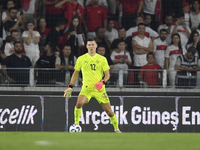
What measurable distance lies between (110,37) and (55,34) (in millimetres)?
1560

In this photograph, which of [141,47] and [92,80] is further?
[141,47]

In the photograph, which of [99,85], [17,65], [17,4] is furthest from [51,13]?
[99,85]

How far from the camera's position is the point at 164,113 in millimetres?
10633

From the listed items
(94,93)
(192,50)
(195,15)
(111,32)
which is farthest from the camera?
(195,15)

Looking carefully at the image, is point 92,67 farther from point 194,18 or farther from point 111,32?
point 194,18

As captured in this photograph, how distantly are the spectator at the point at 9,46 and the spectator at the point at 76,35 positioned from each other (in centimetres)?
152

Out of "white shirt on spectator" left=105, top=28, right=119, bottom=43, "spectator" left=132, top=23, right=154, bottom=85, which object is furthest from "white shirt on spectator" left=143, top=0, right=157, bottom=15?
"white shirt on spectator" left=105, top=28, right=119, bottom=43

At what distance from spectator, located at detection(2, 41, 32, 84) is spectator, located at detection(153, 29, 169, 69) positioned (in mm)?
3474

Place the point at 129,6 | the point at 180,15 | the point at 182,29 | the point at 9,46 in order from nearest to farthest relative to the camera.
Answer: the point at 9,46 → the point at 182,29 → the point at 180,15 → the point at 129,6

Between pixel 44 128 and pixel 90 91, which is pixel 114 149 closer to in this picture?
pixel 90 91

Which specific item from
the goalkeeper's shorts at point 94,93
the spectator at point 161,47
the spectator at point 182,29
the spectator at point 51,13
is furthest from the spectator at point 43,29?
the goalkeeper's shorts at point 94,93

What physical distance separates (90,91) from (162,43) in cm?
441

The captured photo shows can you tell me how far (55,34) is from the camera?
38.5 ft

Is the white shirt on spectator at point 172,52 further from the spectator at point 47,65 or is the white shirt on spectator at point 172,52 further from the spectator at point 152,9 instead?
the spectator at point 47,65
